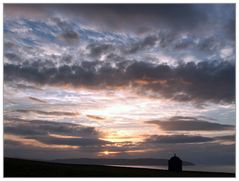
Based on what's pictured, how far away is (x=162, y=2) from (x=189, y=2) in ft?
6.49

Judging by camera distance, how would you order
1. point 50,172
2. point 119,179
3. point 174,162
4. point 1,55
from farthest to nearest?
point 174,162
point 50,172
point 1,55
point 119,179

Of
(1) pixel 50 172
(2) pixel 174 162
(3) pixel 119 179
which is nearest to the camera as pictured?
(3) pixel 119 179

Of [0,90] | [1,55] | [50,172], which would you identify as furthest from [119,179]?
[1,55]

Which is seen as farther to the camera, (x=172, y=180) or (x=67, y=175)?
(x=67, y=175)

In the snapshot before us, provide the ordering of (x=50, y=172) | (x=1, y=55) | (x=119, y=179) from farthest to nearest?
(x=50, y=172)
(x=1, y=55)
(x=119, y=179)

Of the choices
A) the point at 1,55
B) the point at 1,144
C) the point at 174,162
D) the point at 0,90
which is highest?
the point at 1,55

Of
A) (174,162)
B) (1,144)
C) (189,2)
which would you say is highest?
(189,2)

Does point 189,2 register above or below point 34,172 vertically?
above

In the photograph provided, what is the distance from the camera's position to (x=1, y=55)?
968 inches

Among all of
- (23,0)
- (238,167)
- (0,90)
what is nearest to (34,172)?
(0,90)

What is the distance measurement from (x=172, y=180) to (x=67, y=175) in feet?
25.0

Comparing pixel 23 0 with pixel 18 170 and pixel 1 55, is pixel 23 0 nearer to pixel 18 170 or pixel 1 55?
pixel 1 55

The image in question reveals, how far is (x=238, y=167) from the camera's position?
2486 cm

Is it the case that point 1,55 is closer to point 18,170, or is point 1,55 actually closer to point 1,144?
point 1,144
